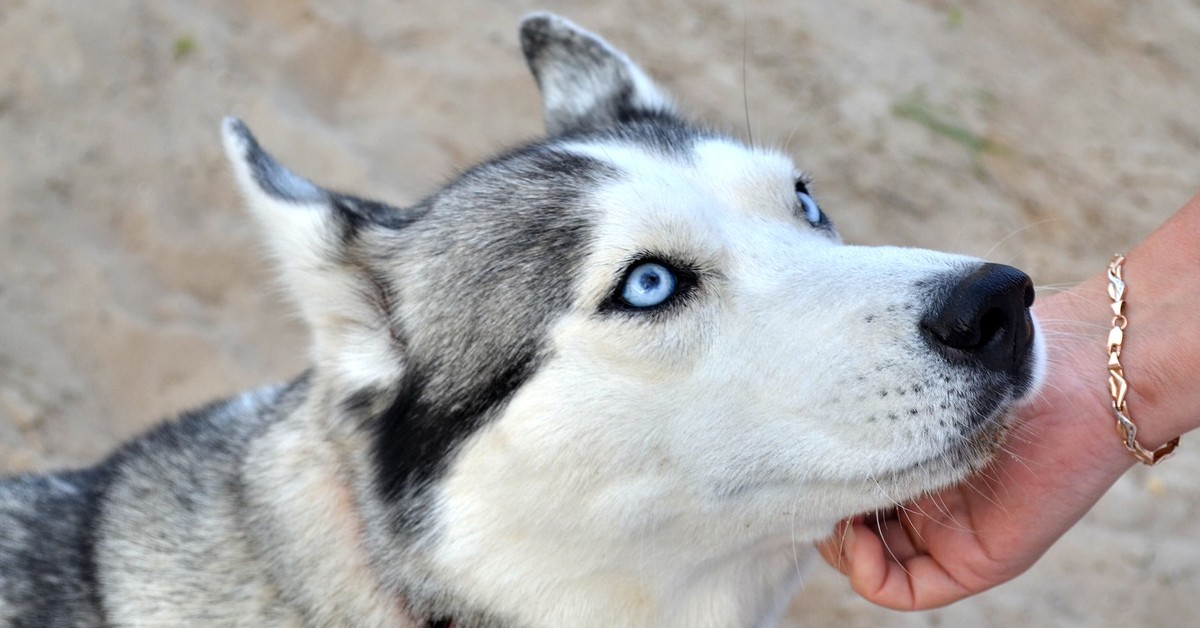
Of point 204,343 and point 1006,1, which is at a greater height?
point 204,343

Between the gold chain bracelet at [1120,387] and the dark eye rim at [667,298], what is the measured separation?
1.18 meters

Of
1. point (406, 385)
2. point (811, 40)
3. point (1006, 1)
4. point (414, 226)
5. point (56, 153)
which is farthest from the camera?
point (1006, 1)

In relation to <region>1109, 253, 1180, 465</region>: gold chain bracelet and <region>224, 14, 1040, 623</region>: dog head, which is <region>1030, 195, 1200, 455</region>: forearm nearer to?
<region>1109, 253, 1180, 465</region>: gold chain bracelet

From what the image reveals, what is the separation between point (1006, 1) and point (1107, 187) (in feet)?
6.30

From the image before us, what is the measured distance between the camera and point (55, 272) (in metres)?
5.17

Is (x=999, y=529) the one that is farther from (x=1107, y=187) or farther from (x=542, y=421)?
(x=1107, y=187)

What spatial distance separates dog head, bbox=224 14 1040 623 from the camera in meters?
2.40

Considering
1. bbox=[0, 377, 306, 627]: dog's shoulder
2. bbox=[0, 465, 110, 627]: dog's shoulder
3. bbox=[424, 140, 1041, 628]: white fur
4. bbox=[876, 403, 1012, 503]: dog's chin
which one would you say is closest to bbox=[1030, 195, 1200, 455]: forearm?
bbox=[876, 403, 1012, 503]: dog's chin

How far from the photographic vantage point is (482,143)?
20.2ft

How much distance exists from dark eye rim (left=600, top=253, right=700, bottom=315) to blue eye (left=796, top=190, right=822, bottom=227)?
65cm

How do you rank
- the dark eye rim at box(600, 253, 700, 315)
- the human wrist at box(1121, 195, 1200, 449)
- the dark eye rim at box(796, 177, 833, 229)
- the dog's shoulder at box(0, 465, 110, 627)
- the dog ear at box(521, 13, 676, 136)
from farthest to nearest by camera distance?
the dog ear at box(521, 13, 676, 136) → the dark eye rim at box(796, 177, 833, 229) → the dog's shoulder at box(0, 465, 110, 627) → the human wrist at box(1121, 195, 1200, 449) → the dark eye rim at box(600, 253, 700, 315)

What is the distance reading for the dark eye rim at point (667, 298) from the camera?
258 centimetres

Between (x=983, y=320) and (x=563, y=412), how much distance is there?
3.29 ft

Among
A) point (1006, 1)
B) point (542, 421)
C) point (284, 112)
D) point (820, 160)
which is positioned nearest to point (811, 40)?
point (820, 160)
